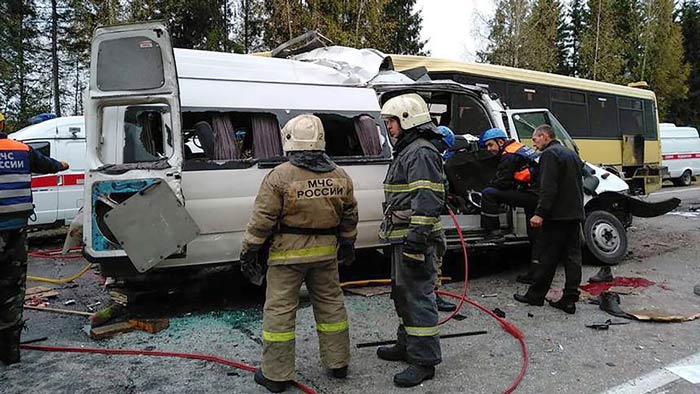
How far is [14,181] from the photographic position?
4.01 meters

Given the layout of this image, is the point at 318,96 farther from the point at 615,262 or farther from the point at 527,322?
the point at 615,262

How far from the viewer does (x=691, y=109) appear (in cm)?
3869

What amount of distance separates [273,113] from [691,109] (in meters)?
42.4

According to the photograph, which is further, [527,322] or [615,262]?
[615,262]

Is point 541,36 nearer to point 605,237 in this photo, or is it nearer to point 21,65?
point 21,65

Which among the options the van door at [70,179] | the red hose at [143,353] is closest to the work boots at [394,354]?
the red hose at [143,353]

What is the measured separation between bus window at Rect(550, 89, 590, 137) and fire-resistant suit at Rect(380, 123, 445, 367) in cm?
1049

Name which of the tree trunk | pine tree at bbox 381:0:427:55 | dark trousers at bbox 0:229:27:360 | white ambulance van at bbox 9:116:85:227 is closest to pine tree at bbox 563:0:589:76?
pine tree at bbox 381:0:427:55

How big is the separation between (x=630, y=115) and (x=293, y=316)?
50.5 ft

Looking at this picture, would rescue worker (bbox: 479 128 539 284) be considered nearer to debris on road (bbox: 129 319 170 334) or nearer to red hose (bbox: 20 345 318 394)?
red hose (bbox: 20 345 318 394)

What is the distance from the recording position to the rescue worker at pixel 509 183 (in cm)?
597

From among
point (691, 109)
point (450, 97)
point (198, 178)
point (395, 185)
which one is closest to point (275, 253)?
point (395, 185)

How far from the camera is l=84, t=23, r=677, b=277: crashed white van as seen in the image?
427 centimetres

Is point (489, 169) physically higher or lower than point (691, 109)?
lower
